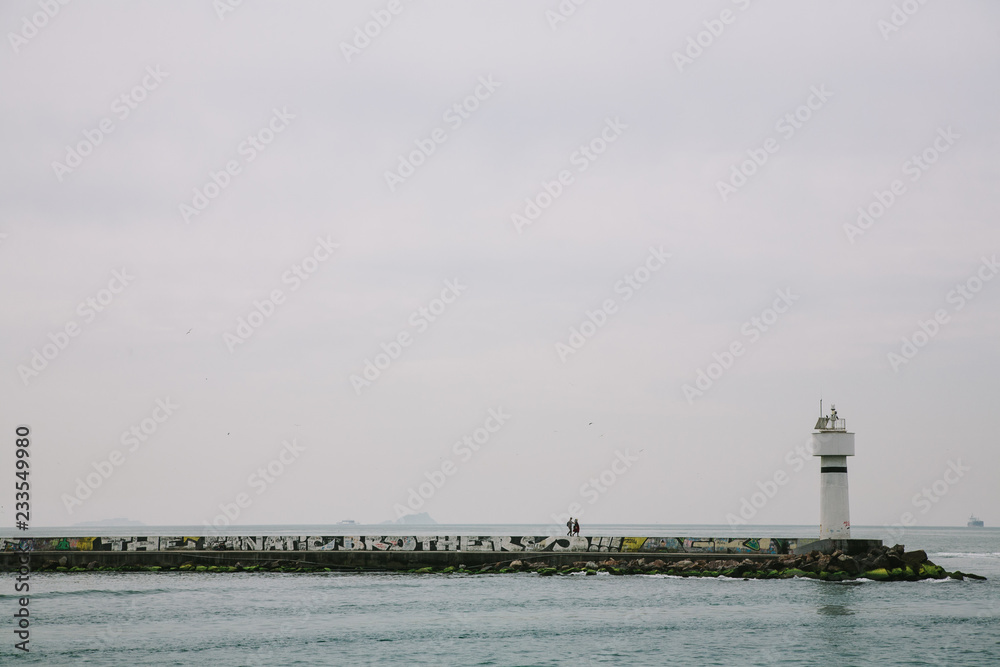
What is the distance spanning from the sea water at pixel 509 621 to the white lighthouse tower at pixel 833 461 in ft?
12.0

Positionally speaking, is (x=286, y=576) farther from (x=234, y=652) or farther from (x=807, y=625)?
(x=807, y=625)

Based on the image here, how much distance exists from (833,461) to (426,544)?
2359cm

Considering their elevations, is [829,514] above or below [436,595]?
above

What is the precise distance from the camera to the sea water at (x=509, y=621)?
108 ft

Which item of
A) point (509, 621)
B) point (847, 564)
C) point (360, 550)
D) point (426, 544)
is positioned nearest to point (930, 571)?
point (847, 564)

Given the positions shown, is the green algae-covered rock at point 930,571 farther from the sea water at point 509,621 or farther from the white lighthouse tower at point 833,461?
the white lighthouse tower at point 833,461

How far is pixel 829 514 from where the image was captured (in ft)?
160

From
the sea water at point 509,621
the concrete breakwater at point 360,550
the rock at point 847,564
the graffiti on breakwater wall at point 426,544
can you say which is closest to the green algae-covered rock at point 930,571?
the sea water at point 509,621

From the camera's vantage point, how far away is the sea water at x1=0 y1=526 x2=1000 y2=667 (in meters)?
32.8

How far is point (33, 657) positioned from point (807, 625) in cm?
2613

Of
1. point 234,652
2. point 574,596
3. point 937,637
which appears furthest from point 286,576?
point 937,637

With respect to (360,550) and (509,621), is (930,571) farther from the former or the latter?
(360,550)

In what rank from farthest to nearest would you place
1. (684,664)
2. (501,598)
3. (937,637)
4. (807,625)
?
(501,598) < (807,625) < (937,637) < (684,664)

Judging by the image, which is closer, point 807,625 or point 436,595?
point 807,625
